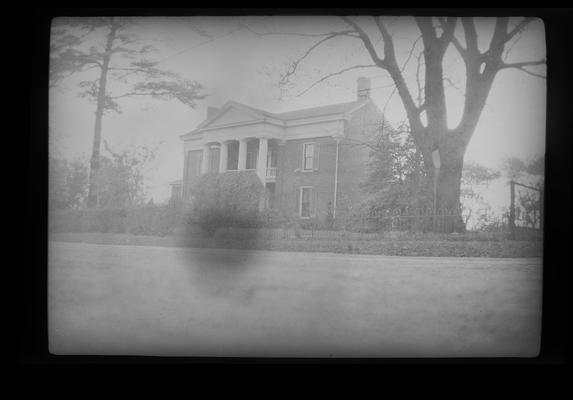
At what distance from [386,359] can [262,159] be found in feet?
4.79

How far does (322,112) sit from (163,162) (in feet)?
3.52

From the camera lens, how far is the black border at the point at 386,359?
9.52ft

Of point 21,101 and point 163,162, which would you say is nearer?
point 21,101

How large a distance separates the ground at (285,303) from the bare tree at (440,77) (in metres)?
0.48

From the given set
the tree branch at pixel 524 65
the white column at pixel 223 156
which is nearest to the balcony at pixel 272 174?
the white column at pixel 223 156

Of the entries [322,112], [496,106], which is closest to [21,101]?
[322,112]

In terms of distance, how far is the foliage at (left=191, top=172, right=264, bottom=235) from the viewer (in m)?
3.14

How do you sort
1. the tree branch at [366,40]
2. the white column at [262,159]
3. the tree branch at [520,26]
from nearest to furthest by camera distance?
the tree branch at [520,26] → the tree branch at [366,40] → the white column at [262,159]

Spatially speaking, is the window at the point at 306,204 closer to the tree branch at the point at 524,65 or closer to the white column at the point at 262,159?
the white column at the point at 262,159

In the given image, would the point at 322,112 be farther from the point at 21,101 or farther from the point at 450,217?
the point at 21,101

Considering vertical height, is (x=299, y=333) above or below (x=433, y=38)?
below

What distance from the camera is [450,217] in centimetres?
317

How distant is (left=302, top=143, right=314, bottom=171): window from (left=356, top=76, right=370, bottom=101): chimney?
A: 0.44 m

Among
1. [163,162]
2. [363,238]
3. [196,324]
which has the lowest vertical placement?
[196,324]
